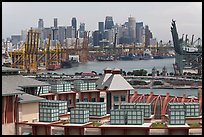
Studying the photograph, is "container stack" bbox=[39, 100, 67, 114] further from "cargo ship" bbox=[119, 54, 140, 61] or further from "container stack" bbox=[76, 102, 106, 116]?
"cargo ship" bbox=[119, 54, 140, 61]

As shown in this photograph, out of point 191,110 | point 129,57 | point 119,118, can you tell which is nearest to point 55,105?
point 119,118

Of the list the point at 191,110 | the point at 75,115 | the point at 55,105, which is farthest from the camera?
the point at 55,105

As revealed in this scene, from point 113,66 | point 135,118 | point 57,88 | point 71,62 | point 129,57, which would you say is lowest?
point 113,66

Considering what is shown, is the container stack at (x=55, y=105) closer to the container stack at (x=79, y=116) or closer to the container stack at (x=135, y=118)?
the container stack at (x=79, y=116)

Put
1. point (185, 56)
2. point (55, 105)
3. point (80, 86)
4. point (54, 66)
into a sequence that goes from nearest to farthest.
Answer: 1. point (55, 105)
2. point (80, 86)
3. point (185, 56)
4. point (54, 66)

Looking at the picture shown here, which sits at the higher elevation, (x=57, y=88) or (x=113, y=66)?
(x=57, y=88)

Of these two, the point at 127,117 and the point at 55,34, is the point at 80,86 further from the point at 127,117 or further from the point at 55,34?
the point at 55,34

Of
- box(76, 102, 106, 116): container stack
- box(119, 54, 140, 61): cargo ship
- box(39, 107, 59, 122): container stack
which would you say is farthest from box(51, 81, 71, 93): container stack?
box(119, 54, 140, 61): cargo ship

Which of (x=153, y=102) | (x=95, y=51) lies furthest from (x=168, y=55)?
(x=153, y=102)

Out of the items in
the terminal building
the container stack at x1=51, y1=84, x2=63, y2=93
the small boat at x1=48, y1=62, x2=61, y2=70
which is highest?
the container stack at x1=51, y1=84, x2=63, y2=93

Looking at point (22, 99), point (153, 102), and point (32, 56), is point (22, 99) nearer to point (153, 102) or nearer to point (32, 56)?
point (153, 102)

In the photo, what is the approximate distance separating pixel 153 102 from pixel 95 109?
4.04 metres

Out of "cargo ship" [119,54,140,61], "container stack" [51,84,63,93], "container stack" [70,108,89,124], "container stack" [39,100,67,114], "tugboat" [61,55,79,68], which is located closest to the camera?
"container stack" [70,108,89,124]

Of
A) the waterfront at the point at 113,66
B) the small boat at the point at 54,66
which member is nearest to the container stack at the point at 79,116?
the waterfront at the point at 113,66
